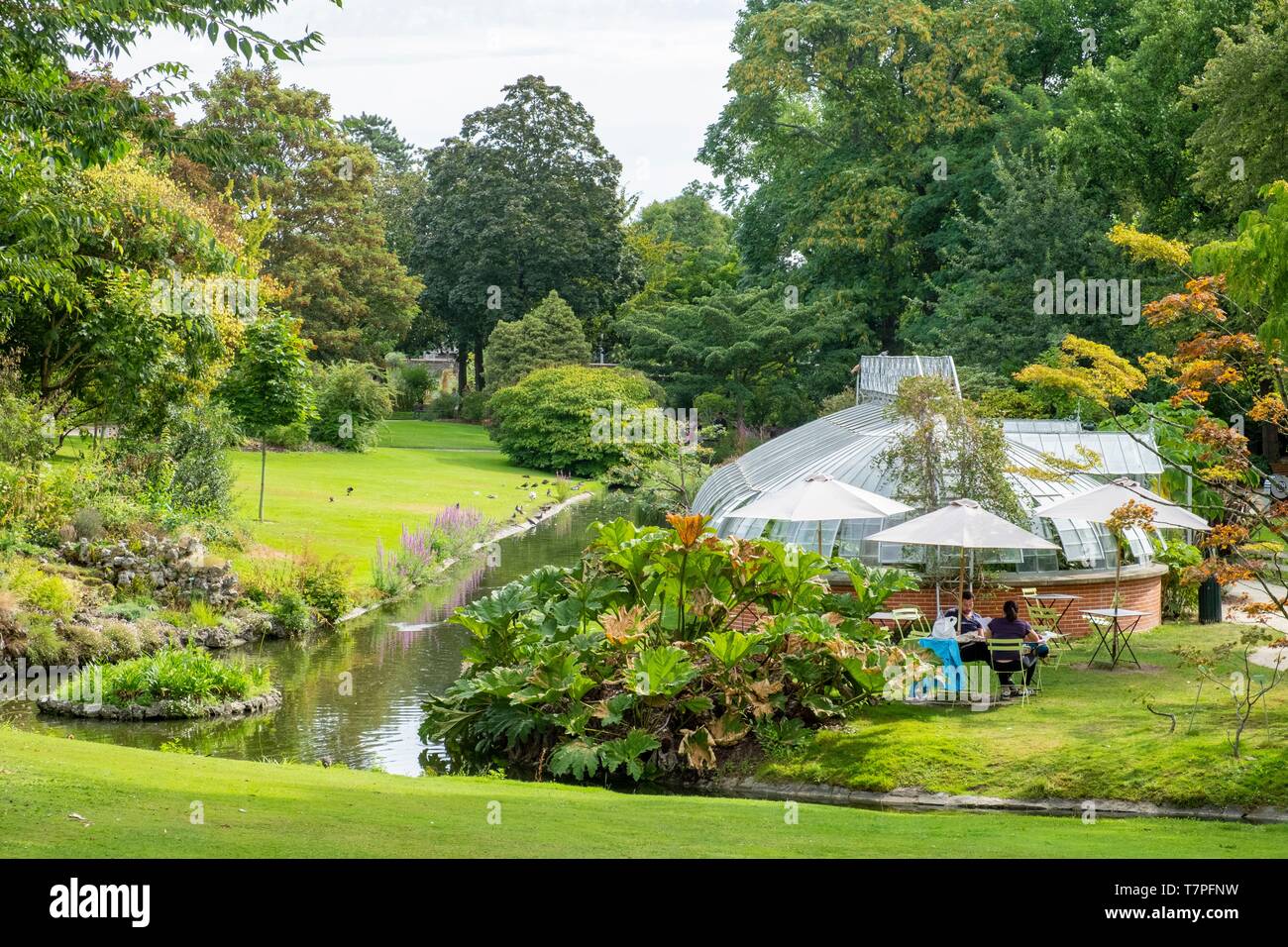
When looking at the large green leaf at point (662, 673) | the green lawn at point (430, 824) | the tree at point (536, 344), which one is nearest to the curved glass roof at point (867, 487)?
the large green leaf at point (662, 673)

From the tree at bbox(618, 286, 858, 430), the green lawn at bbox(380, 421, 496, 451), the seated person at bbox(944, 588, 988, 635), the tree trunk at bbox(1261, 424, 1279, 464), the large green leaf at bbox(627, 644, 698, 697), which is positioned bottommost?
the large green leaf at bbox(627, 644, 698, 697)

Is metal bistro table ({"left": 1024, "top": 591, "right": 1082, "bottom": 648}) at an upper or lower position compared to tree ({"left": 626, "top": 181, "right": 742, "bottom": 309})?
lower

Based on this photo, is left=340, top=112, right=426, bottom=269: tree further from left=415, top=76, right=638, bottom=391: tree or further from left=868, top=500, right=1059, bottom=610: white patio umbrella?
left=868, top=500, right=1059, bottom=610: white patio umbrella

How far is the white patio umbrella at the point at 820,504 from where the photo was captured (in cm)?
1780

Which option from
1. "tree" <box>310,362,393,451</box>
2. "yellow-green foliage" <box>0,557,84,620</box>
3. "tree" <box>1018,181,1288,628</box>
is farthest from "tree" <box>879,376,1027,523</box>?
"tree" <box>310,362,393,451</box>

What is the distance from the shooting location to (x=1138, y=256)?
14.2m

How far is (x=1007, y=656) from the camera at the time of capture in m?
15.6

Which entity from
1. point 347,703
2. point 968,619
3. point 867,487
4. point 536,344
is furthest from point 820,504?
point 536,344

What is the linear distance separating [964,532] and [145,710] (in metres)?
10.1

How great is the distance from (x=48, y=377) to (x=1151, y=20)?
29019mm

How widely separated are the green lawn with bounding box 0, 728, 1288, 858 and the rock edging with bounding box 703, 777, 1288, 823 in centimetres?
66

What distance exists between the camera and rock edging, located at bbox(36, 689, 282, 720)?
16.3m
